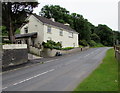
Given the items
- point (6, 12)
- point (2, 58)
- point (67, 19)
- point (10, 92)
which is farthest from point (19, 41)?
point (67, 19)

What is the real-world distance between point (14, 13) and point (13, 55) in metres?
9.42

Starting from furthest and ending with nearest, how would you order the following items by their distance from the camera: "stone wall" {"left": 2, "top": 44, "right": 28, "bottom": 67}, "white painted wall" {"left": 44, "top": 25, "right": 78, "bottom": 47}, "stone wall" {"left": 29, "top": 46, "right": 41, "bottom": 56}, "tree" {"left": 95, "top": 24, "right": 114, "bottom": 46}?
1. "tree" {"left": 95, "top": 24, "right": 114, "bottom": 46}
2. "white painted wall" {"left": 44, "top": 25, "right": 78, "bottom": 47}
3. "stone wall" {"left": 29, "top": 46, "right": 41, "bottom": 56}
4. "stone wall" {"left": 2, "top": 44, "right": 28, "bottom": 67}

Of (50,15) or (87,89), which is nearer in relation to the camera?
(87,89)

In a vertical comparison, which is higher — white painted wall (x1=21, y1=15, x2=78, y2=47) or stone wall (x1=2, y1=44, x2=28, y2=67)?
white painted wall (x1=21, y1=15, x2=78, y2=47)

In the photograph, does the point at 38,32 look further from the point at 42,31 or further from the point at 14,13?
the point at 14,13

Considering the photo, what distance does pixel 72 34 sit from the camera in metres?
53.0

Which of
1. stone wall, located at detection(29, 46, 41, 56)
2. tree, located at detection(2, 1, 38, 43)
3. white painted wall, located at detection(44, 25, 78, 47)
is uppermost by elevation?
tree, located at detection(2, 1, 38, 43)

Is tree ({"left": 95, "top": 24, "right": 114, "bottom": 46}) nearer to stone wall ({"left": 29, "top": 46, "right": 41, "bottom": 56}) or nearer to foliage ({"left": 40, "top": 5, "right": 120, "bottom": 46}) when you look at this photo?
foliage ({"left": 40, "top": 5, "right": 120, "bottom": 46})

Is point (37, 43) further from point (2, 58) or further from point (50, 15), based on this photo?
point (50, 15)

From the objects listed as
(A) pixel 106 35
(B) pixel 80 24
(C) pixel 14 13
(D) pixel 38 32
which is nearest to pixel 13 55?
(C) pixel 14 13

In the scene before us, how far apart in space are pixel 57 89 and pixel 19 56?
1476 centimetres

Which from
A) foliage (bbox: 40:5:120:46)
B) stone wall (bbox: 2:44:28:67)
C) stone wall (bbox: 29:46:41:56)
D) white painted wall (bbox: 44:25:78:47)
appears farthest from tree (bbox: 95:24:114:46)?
stone wall (bbox: 2:44:28:67)

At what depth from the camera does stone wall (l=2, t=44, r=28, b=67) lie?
2040 centimetres

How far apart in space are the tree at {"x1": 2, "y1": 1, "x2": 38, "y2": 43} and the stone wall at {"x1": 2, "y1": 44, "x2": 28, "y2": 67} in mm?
5007
